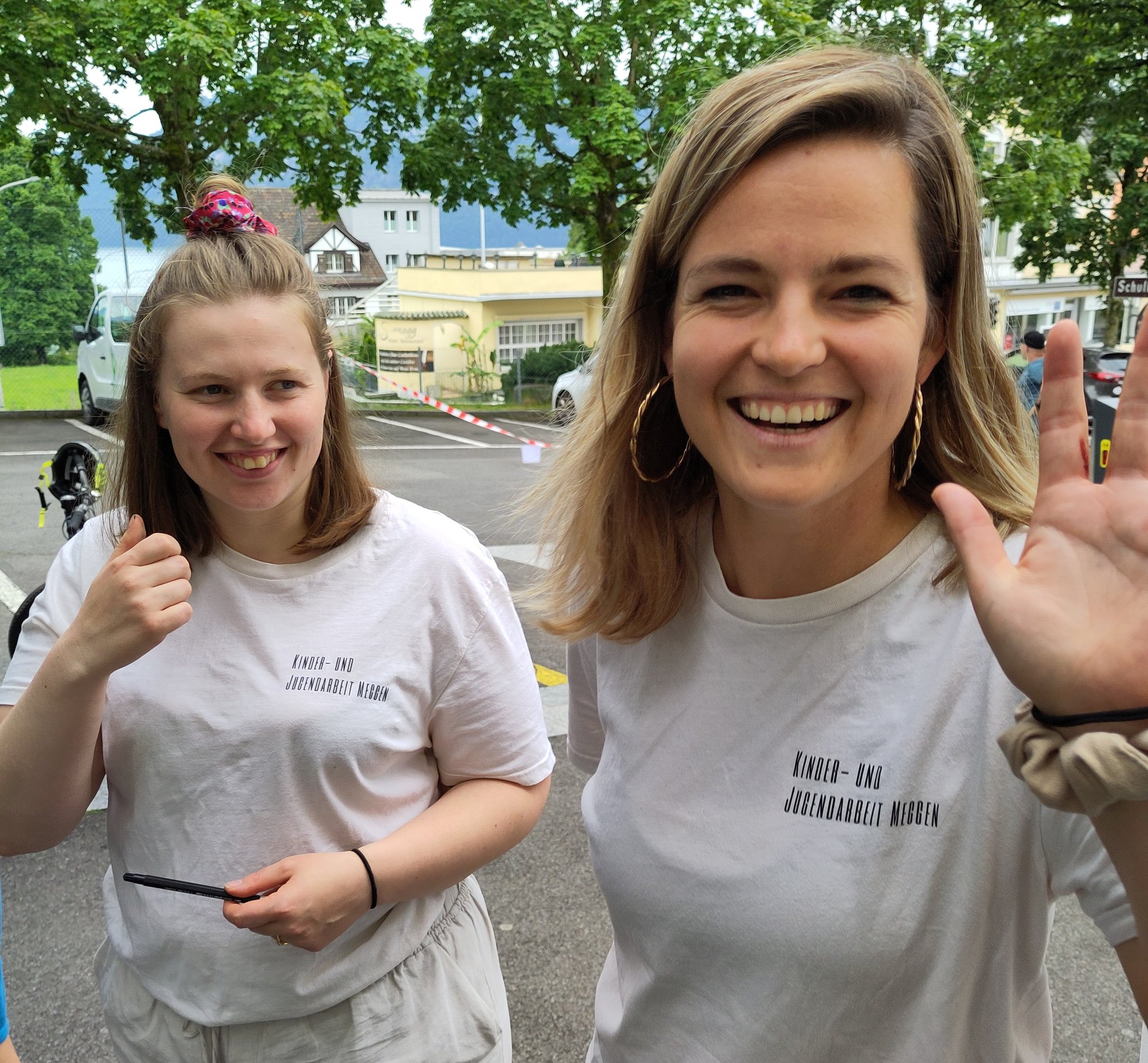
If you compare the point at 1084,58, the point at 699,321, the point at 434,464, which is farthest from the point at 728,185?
the point at 1084,58

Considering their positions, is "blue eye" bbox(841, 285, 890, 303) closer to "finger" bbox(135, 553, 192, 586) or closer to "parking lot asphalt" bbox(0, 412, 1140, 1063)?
"parking lot asphalt" bbox(0, 412, 1140, 1063)

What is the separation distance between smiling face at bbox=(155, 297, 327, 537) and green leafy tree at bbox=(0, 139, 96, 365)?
760 inches

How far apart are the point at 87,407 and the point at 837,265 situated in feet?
61.2

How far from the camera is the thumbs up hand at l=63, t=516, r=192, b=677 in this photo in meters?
1.51

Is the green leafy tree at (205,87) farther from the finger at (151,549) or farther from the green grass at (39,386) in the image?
the finger at (151,549)

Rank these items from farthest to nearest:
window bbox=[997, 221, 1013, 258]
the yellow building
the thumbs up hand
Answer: window bbox=[997, 221, 1013, 258] < the yellow building < the thumbs up hand

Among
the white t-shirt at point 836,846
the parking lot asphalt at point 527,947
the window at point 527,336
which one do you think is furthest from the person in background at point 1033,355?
the window at point 527,336

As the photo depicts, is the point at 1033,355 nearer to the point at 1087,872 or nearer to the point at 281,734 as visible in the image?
Answer: the point at 281,734

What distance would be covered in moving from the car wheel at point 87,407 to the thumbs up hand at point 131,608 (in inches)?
666

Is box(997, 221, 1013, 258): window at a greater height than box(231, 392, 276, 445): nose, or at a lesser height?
greater

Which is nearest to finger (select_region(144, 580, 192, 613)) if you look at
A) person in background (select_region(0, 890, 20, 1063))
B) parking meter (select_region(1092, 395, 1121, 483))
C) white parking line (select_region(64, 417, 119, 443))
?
person in background (select_region(0, 890, 20, 1063))

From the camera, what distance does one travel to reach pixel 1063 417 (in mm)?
1128

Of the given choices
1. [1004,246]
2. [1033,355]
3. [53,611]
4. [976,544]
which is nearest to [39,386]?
[1033,355]

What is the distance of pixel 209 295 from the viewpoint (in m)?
1.79
